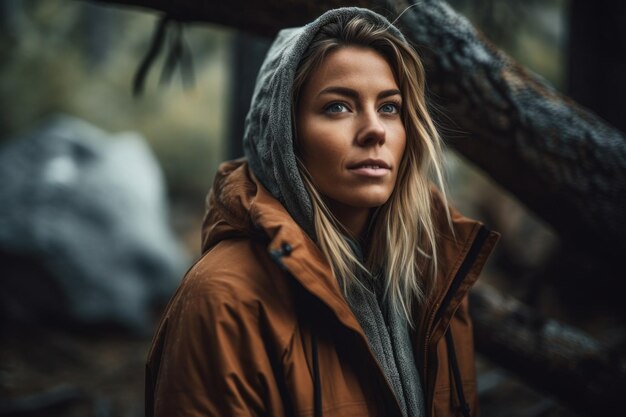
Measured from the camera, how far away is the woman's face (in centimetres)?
183

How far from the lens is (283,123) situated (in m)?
1.82

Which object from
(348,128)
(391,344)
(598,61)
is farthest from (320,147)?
(598,61)

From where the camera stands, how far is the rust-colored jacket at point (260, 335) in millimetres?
1602

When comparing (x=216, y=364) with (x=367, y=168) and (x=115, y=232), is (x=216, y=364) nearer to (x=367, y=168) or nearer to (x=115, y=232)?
(x=367, y=168)

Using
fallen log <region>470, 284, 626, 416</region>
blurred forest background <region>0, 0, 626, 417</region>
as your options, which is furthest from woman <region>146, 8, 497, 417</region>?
blurred forest background <region>0, 0, 626, 417</region>

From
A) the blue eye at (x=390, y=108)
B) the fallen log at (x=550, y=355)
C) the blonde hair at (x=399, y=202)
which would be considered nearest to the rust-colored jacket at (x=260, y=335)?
the blonde hair at (x=399, y=202)

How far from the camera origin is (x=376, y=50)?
193 cm

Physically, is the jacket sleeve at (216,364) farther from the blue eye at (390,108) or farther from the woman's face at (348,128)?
the blue eye at (390,108)

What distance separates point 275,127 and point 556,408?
3.62 metres

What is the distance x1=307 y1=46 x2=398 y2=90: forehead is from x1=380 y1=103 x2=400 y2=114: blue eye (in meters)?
0.08

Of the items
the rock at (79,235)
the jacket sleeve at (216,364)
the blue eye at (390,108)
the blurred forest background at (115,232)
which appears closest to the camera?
the jacket sleeve at (216,364)

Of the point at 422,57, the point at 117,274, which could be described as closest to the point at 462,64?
the point at 422,57

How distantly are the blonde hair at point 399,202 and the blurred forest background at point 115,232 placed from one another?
1.15 meters

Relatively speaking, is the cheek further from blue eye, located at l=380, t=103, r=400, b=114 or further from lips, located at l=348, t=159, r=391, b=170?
blue eye, located at l=380, t=103, r=400, b=114
